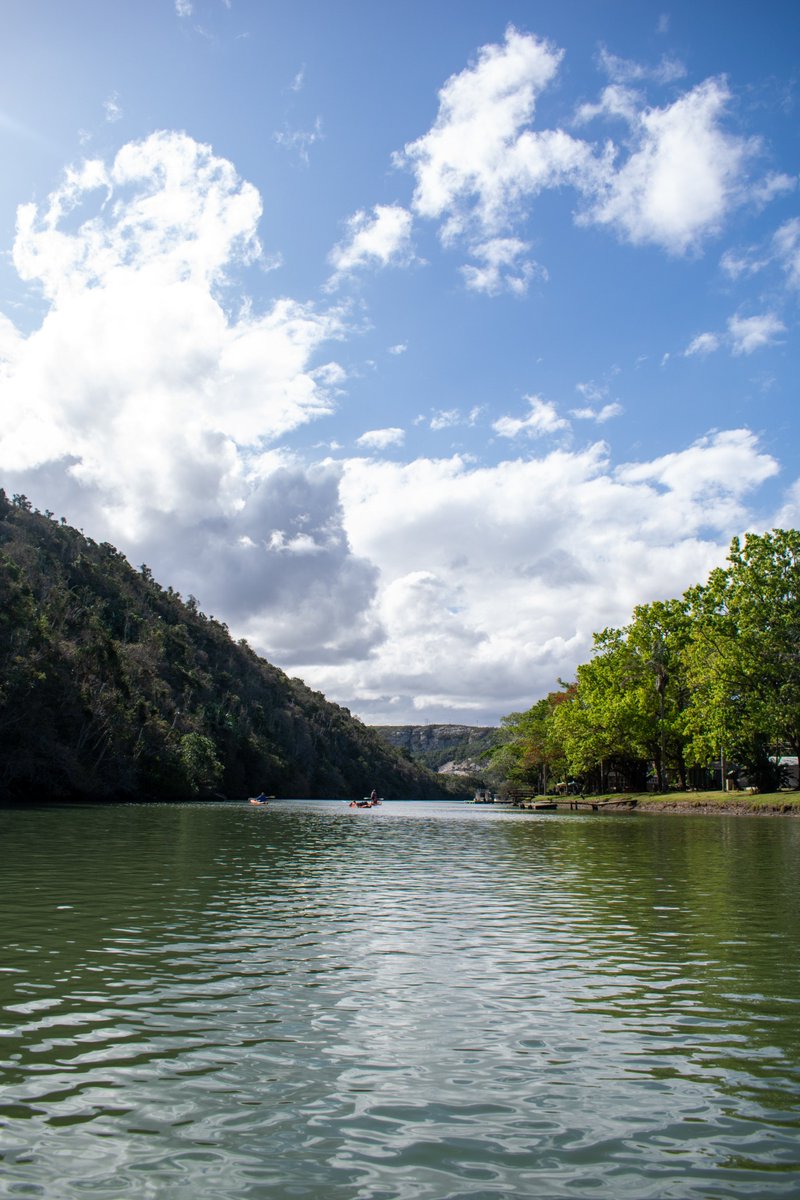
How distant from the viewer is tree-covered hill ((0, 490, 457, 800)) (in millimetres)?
88188

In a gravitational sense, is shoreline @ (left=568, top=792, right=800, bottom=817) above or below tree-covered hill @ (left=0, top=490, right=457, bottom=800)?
below

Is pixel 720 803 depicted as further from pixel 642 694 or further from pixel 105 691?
pixel 105 691

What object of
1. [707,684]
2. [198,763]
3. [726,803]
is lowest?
[726,803]

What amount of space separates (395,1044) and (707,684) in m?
72.4

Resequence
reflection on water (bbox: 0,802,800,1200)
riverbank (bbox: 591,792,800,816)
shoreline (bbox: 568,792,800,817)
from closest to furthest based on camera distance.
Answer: reflection on water (bbox: 0,802,800,1200) → riverbank (bbox: 591,792,800,816) → shoreline (bbox: 568,792,800,817)

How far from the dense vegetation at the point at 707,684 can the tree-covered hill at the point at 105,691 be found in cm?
5301

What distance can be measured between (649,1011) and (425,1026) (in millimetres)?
3132

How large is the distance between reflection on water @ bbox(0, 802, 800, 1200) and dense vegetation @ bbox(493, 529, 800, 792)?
53.6m

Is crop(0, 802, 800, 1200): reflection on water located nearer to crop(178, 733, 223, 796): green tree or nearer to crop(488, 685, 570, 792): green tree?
crop(178, 733, 223, 796): green tree

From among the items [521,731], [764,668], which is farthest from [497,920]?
[521,731]

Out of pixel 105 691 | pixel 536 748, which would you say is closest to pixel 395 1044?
pixel 105 691

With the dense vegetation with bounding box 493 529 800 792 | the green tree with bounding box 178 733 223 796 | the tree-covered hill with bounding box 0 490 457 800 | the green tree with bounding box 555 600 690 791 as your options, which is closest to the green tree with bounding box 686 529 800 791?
the dense vegetation with bounding box 493 529 800 792

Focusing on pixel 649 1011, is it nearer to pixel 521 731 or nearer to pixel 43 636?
pixel 43 636

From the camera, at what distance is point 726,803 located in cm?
7456
